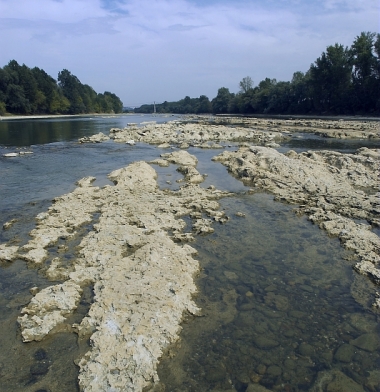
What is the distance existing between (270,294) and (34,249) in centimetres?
542

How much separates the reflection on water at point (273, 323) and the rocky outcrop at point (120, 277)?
0.38 m

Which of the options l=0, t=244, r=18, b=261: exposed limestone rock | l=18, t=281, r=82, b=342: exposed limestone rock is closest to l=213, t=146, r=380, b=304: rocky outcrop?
l=18, t=281, r=82, b=342: exposed limestone rock

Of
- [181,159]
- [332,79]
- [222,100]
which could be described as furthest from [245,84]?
[181,159]

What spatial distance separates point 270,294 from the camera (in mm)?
5770

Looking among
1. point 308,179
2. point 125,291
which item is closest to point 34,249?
point 125,291

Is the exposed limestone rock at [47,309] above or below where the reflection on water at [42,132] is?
below

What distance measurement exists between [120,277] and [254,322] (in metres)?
2.59

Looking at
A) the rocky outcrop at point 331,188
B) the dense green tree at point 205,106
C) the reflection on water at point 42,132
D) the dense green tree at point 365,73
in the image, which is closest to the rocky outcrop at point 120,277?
the rocky outcrop at point 331,188

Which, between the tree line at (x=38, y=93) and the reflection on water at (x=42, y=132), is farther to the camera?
the tree line at (x=38, y=93)

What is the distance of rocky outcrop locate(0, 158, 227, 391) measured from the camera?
4.17 m

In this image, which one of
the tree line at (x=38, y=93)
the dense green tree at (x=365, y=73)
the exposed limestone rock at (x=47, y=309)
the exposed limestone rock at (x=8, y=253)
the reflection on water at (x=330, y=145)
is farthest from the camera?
the tree line at (x=38, y=93)

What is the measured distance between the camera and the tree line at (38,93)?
8619cm

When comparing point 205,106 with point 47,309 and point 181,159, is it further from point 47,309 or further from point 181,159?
point 47,309

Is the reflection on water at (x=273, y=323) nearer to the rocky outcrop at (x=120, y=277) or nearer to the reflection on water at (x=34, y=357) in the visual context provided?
the rocky outcrop at (x=120, y=277)
